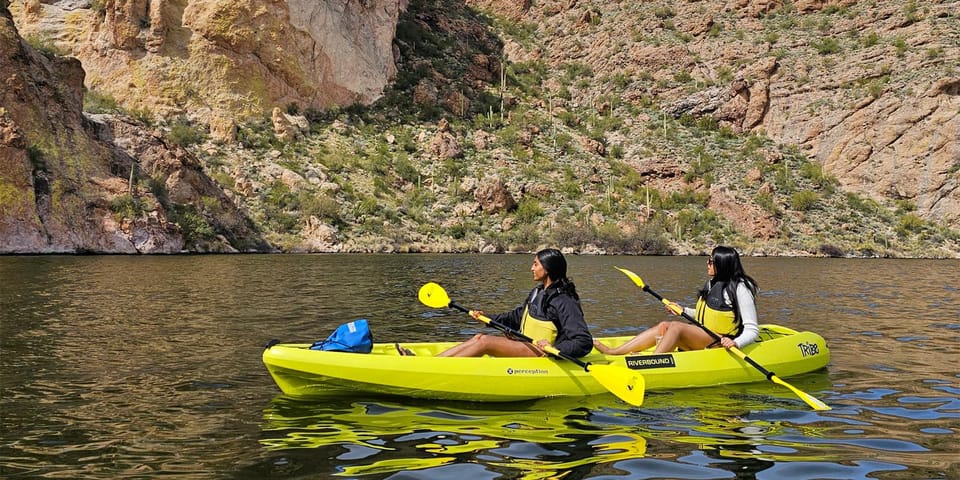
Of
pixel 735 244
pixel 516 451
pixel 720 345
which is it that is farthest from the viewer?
pixel 735 244

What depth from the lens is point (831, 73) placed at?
6062cm

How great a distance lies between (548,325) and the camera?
7.68 meters

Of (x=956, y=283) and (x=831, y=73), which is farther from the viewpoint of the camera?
(x=831, y=73)

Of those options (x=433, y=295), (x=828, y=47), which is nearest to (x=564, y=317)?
(x=433, y=295)

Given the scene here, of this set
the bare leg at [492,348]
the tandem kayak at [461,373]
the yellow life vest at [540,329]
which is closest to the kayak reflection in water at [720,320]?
the tandem kayak at [461,373]

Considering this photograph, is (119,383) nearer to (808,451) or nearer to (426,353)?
(426,353)

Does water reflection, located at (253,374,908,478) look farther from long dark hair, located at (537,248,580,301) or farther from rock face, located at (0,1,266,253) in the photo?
rock face, located at (0,1,266,253)

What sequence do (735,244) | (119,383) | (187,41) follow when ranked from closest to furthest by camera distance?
(119,383), (735,244), (187,41)

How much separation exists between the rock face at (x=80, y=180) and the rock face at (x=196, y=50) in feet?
36.1

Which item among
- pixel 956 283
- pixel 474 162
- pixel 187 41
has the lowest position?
pixel 956 283

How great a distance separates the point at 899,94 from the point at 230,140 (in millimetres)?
48919

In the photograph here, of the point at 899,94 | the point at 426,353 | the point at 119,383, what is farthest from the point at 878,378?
the point at 899,94

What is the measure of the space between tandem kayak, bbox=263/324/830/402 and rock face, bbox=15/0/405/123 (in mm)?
49392

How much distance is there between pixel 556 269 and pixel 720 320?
2433mm
